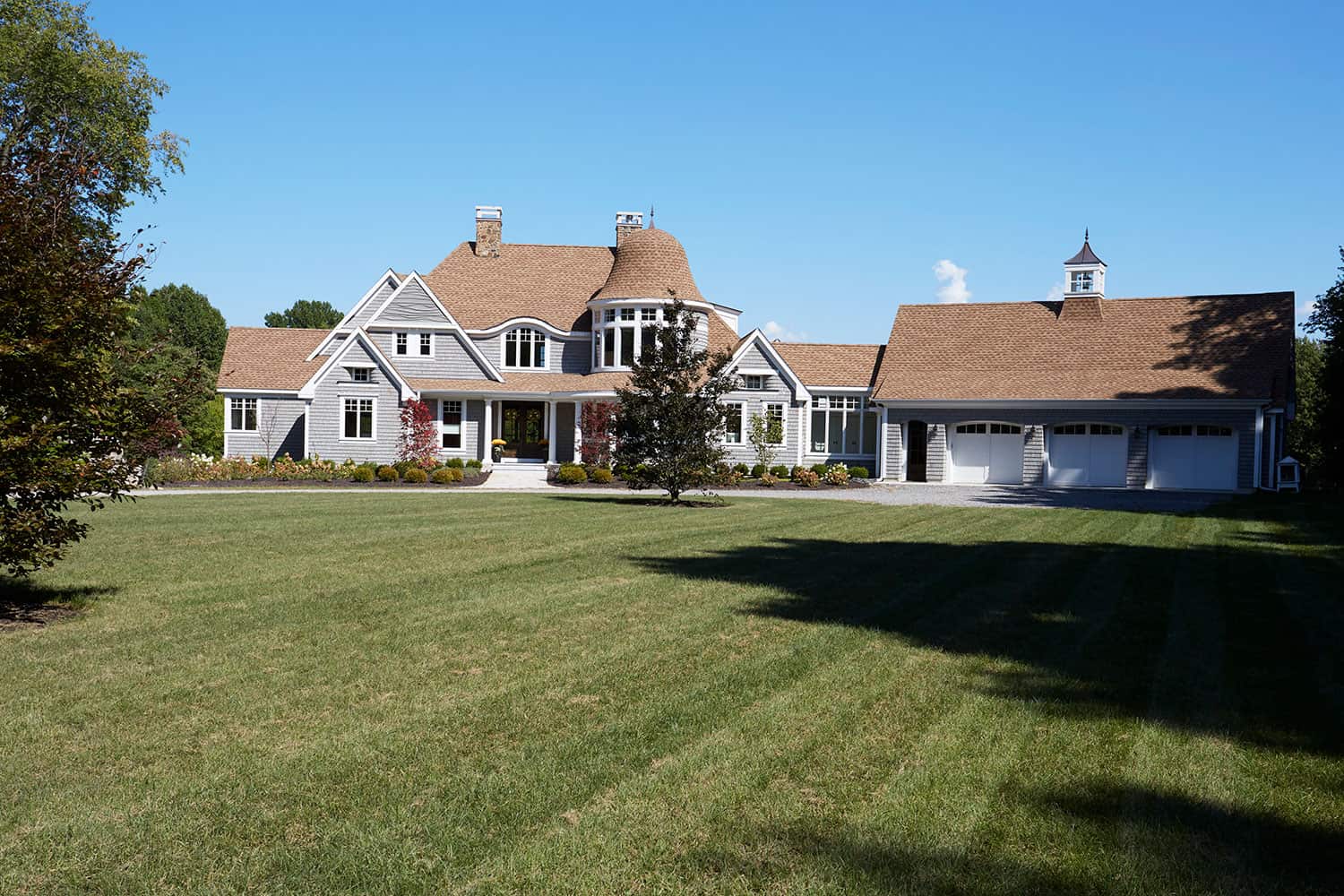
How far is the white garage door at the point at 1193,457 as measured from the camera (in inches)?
1271

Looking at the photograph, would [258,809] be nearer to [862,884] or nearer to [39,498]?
[862,884]

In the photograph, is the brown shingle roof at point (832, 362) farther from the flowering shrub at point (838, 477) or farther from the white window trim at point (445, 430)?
the white window trim at point (445, 430)

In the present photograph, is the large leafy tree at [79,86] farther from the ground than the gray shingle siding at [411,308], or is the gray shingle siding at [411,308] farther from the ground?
the large leafy tree at [79,86]

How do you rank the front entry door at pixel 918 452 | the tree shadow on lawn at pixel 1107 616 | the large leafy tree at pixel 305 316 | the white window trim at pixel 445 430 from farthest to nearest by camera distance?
the large leafy tree at pixel 305 316, the white window trim at pixel 445 430, the front entry door at pixel 918 452, the tree shadow on lawn at pixel 1107 616

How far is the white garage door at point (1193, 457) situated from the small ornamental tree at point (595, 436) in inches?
697

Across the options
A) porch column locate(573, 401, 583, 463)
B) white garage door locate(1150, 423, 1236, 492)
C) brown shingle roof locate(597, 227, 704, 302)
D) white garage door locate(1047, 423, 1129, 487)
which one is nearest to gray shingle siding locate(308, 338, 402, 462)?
porch column locate(573, 401, 583, 463)

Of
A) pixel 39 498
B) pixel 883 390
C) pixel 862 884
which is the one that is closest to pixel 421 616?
pixel 39 498

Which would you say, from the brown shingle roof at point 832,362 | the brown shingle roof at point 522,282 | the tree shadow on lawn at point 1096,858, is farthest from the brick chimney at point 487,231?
the tree shadow on lawn at point 1096,858

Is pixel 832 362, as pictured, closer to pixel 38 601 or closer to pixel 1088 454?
pixel 1088 454

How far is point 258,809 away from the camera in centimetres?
475

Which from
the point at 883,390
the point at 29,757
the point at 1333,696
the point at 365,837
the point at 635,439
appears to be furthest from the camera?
the point at 883,390

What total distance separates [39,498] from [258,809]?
5.86m

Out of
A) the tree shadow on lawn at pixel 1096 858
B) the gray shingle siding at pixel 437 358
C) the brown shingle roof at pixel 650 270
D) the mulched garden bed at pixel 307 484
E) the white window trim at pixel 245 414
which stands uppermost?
the brown shingle roof at pixel 650 270

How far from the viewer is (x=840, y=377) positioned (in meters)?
38.6
